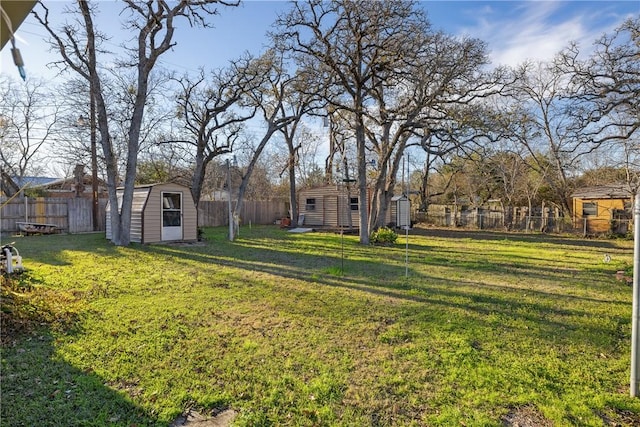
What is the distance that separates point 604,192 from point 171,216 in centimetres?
1986

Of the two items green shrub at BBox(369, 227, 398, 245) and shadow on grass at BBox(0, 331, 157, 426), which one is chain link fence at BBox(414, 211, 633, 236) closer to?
green shrub at BBox(369, 227, 398, 245)

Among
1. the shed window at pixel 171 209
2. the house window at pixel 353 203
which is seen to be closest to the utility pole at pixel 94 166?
the shed window at pixel 171 209

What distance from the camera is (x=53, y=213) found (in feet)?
50.8

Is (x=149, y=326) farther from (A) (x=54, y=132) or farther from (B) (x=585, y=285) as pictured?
(A) (x=54, y=132)

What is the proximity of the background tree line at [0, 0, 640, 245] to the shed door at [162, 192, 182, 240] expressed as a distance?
1.16 metres

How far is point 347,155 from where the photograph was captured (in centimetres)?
2456

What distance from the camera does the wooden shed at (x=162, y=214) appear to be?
11297mm

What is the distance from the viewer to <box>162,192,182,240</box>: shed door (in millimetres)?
11750

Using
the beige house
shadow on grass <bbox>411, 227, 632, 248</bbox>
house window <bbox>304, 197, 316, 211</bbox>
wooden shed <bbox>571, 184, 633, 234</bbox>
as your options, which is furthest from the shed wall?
wooden shed <bbox>571, 184, 633, 234</bbox>

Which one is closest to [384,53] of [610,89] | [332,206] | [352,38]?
[352,38]

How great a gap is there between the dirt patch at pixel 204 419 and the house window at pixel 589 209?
2124 centimetres

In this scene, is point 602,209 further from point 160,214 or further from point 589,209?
point 160,214

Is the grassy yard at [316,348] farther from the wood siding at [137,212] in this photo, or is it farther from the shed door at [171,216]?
the shed door at [171,216]

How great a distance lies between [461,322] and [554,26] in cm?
1055
